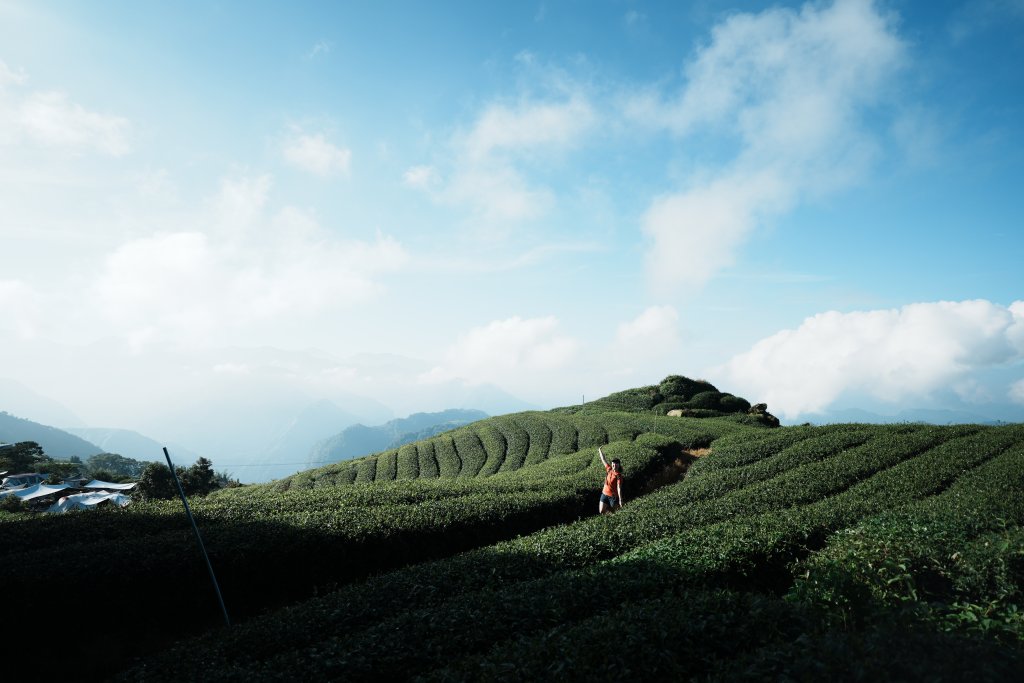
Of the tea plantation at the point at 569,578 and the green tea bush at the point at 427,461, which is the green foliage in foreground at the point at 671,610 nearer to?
the tea plantation at the point at 569,578

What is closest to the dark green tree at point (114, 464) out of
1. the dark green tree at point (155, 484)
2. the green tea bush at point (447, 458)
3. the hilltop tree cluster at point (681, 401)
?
the dark green tree at point (155, 484)

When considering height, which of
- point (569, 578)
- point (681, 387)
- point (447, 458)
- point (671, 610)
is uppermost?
point (681, 387)

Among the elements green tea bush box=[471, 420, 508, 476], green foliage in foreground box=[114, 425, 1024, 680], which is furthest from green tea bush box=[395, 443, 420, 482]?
green foliage in foreground box=[114, 425, 1024, 680]

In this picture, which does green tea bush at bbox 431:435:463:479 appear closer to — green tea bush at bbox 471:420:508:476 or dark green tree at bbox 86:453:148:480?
green tea bush at bbox 471:420:508:476

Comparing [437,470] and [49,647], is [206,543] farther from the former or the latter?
[437,470]

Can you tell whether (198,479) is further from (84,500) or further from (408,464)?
(408,464)

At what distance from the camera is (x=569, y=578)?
936 centimetres

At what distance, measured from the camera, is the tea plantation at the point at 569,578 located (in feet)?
19.6

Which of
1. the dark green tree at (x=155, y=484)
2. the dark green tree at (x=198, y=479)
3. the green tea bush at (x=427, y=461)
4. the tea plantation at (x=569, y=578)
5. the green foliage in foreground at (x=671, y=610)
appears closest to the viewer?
the green foliage in foreground at (x=671, y=610)

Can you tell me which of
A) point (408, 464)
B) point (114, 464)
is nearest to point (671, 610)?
point (408, 464)

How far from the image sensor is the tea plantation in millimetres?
5973

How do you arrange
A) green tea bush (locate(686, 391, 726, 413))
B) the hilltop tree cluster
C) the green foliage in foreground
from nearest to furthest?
the green foliage in foreground < the hilltop tree cluster < green tea bush (locate(686, 391, 726, 413))

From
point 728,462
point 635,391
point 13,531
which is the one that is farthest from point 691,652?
point 635,391

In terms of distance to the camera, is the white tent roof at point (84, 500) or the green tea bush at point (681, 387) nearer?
the white tent roof at point (84, 500)
